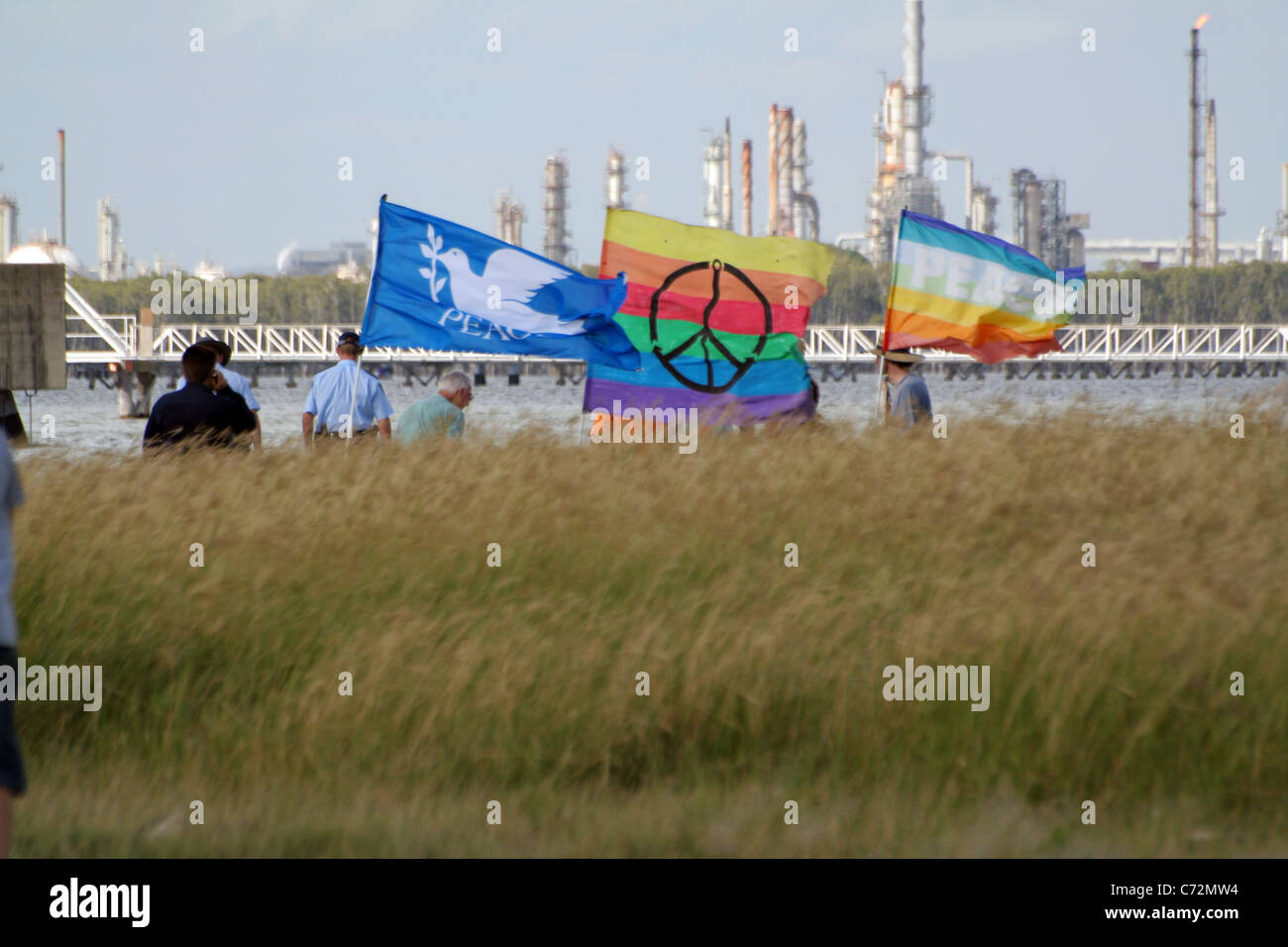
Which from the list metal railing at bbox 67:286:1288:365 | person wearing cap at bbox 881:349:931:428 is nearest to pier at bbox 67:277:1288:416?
metal railing at bbox 67:286:1288:365

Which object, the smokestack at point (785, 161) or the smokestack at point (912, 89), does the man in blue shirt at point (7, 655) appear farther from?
the smokestack at point (785, 161)

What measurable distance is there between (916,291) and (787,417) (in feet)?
7.62

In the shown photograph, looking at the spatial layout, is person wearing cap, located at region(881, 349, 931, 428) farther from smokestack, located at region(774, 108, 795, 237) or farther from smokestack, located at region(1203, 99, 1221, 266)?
smokestack, located at region(1203, 99, 1221, 266)

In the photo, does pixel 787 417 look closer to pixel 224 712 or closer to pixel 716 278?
pixel 716 278

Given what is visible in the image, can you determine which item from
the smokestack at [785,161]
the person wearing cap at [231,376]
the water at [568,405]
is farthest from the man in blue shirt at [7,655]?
the smokestack at [785,161]

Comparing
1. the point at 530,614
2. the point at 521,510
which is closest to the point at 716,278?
the point at 521,510

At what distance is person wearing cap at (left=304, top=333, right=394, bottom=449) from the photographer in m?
9.56

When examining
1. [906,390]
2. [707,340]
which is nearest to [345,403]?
[707,340]

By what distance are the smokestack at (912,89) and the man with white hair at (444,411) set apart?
10795cm

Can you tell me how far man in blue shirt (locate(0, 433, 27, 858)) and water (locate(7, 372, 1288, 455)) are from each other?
4.44 metres

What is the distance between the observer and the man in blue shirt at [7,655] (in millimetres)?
3398
